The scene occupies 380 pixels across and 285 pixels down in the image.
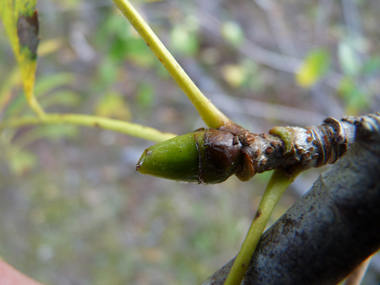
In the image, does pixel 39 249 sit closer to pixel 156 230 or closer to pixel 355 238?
pixel 156 230

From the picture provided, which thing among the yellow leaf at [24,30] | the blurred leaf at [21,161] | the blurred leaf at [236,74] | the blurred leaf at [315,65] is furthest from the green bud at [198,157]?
the blurred leaf at [236,74]

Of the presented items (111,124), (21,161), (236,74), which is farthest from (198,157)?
(236,74)

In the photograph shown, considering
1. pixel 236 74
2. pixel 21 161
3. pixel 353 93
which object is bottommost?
pixel 21 161

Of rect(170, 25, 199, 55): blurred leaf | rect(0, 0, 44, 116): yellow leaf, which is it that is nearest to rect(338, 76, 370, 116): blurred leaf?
rect(170, 25, 199, 55): blurred leaf

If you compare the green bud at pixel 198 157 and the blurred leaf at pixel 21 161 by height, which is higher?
the green bud at pixel 198 157

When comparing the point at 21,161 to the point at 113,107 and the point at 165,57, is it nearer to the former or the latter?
the point at 113,107

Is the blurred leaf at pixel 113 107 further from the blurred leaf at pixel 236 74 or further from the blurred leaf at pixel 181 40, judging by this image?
the blurred leaf at pixel 236 74
